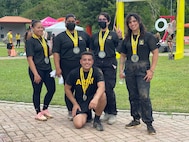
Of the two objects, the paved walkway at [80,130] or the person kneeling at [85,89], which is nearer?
the paved walkway at [80,130]

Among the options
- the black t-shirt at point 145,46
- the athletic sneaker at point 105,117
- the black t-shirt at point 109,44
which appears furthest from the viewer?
the athletic sneaker at point 105,117

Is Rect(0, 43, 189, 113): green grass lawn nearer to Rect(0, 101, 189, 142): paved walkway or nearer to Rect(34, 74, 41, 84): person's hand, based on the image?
Rect(0, 101, 189, 142): paved walkway

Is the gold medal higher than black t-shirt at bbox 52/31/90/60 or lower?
lower

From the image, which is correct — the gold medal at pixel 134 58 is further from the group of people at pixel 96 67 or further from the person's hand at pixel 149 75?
the person's hand at pixel 149 75

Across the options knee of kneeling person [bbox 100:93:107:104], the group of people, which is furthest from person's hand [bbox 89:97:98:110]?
knee of kneeling person [bbox 100:93:107:104]

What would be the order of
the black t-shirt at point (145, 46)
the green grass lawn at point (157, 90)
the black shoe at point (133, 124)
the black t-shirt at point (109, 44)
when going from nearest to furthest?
the black t-shirt at point (145, 46) < the black shoe at point (133, 124) < the black t-shirt at point (109, 44) < the green grass lawn at point (157, 90)

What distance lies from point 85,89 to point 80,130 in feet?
2.40

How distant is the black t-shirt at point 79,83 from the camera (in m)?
6.15

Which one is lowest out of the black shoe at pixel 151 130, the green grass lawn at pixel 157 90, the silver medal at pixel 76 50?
the black shoe at pixel 151 130

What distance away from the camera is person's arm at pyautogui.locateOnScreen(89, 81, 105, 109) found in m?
5.84

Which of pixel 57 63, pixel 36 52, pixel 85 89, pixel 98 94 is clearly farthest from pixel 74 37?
pixel 98 94

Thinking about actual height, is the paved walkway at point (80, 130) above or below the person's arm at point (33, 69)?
below

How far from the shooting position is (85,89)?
6.29 meters

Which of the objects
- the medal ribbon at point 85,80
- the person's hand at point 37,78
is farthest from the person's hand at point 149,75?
the person's hand at point 37,78
